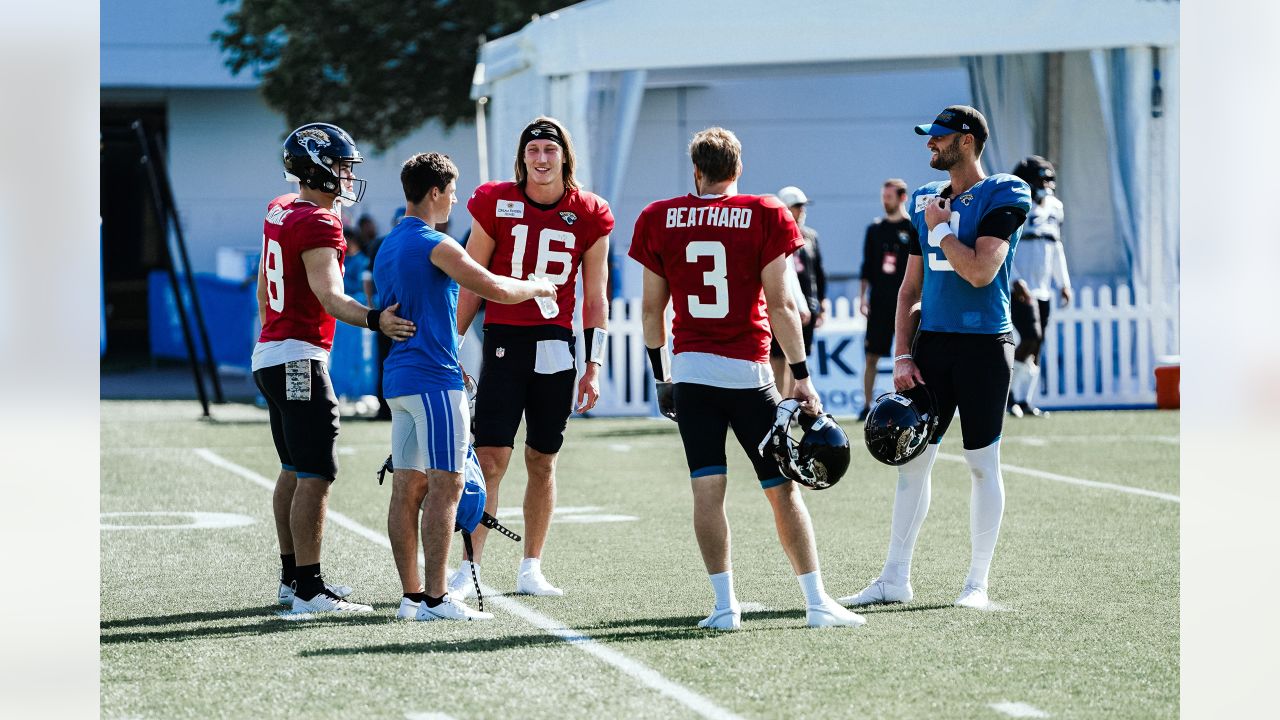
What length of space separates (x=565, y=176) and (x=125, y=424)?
420 inches

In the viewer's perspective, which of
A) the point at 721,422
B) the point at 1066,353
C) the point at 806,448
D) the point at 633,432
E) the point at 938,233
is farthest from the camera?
the point at 1066,353

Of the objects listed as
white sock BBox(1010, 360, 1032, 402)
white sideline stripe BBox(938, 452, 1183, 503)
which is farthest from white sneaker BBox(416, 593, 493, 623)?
white sock BBox(1010, 360, 1032, 402)

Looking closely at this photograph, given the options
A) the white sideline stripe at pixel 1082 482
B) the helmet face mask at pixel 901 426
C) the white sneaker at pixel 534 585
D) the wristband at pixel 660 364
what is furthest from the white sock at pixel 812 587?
the white sideline stripe at pixel 1082 482

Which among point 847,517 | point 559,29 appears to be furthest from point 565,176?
point 559,29

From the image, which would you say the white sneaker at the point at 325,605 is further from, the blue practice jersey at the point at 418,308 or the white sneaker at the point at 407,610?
the blue practice jersey at the point at 418,308

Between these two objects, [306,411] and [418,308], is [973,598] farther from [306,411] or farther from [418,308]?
[306,411]

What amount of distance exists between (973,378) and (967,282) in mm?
384

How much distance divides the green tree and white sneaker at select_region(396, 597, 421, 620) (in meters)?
21.1

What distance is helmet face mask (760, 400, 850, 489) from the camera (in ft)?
19.9

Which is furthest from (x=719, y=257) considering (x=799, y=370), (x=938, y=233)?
(x=938, y=233)

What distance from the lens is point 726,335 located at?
245 inches

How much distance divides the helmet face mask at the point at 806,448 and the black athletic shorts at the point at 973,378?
0.69 m

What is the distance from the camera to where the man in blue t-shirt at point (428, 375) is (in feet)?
20.8
